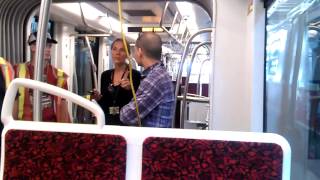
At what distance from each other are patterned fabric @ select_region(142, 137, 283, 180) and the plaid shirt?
4.61ft

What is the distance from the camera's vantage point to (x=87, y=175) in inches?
33.7

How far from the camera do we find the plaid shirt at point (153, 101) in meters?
2.26

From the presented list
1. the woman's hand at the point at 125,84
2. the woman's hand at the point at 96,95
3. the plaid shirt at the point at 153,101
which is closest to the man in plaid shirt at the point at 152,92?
the plaid shirt at the point at 153,101

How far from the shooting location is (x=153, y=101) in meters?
2.28

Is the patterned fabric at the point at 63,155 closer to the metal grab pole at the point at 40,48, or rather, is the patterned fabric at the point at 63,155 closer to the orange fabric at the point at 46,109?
the metal grab pole at the point at 40,48

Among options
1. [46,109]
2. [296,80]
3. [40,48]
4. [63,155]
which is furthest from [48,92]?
[46,109]

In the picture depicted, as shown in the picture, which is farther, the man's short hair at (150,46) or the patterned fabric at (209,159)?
the man's short hair at (150,46)

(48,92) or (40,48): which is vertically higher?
(40,48)

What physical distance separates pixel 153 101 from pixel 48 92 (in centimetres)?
142

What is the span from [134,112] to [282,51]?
89 cm

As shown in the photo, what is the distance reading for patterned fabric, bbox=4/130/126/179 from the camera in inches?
33.4

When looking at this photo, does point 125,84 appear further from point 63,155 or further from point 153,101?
point 63,155

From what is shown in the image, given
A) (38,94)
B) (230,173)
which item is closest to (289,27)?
(38,94)

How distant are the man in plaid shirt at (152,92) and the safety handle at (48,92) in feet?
4.51
